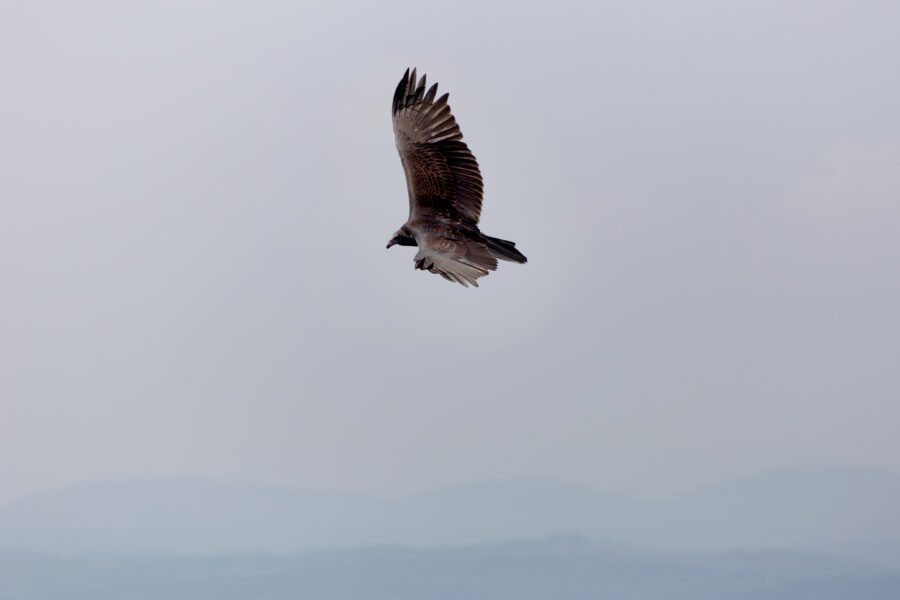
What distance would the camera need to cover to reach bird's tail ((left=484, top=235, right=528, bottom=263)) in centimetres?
2091

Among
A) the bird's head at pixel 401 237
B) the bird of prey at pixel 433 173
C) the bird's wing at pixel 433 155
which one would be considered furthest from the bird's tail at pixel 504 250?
the bird's head at pixel 401 237

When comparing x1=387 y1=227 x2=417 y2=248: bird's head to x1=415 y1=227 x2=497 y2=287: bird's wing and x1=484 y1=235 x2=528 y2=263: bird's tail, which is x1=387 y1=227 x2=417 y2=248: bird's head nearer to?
x1=415 y1=227 x2=497 y2=287: bird's wing

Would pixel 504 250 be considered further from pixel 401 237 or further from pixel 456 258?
pixel 401 237

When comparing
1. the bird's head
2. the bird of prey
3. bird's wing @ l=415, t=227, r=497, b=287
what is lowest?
bird's wing @ l=415, t=227, r=497, b=287

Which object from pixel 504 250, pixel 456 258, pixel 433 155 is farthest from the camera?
pixel 433 155

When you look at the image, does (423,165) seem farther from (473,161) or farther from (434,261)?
(434,261)

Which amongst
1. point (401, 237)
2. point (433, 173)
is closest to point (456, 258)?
point (401, 237)

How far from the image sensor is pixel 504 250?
2109cm

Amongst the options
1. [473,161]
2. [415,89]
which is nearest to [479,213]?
[473,161]

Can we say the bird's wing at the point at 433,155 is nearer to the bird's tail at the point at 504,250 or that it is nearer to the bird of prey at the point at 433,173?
the bird of prey at the point at 433,173

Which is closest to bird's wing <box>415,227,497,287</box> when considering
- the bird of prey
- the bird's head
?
the bird of prey

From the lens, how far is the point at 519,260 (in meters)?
20.9

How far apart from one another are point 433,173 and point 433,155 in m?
0.38

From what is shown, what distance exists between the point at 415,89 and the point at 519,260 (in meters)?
4.24
